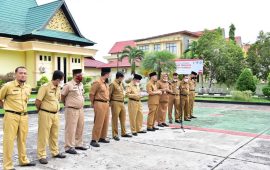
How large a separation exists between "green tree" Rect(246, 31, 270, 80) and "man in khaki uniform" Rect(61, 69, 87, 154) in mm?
25889

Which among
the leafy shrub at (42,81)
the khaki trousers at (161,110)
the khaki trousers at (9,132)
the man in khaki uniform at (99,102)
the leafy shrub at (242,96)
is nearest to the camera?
the khaki trousers at (9,132)

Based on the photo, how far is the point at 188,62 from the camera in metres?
9.86

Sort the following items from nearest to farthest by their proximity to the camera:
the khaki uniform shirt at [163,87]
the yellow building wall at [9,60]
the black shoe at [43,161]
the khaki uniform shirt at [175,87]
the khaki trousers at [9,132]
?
1. the khaki trousers at [9,132]
2. the black shoe at [43,161]
3. the khaki uniform shirt at [163,87]
4. the khaki uniform shirt at [175,87]
5. the yellow building wall at [9,60]

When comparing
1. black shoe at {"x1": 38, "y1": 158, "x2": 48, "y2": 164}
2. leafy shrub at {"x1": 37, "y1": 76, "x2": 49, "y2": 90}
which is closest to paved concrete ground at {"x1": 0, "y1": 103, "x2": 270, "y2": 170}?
black shoe at {"x1": 38, "y1": 158, "x2": 48, "y2": 164}

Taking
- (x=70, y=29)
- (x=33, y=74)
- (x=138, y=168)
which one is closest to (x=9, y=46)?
(x=33, y=74)

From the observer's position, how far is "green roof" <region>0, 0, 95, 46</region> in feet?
73.5

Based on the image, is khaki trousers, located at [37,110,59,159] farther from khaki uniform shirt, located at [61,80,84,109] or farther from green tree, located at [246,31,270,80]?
green tree, located at [246,31,270,80]

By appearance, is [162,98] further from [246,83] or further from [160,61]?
[160,61]

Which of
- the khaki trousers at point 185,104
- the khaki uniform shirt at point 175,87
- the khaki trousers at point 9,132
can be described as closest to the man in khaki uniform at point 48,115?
the khaki trousers at point 9,132

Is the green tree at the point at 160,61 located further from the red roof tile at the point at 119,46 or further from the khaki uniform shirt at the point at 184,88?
the khaki uniform shirt at the point at 184,88

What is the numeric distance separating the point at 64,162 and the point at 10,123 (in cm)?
119

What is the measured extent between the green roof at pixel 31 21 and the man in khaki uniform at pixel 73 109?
1740 cm

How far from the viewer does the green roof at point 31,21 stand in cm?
2240

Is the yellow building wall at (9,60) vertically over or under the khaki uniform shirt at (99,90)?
over
